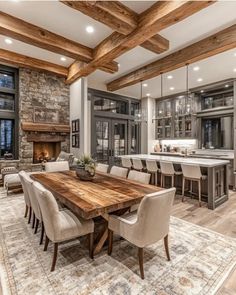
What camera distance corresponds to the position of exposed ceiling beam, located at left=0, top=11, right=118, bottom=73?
3436 mm

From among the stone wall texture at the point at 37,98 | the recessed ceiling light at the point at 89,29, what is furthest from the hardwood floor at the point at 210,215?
the stone wall texture at the point at 37,98

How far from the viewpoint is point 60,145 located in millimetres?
6613

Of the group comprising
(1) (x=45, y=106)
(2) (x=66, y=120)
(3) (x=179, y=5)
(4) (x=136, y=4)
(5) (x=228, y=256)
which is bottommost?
(5) (x=228, y=256)

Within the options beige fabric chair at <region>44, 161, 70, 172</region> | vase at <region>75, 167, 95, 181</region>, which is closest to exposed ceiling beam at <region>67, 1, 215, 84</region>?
vase at <region>75, 167, 95, 181</region>

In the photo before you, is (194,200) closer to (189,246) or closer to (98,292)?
(189,246)

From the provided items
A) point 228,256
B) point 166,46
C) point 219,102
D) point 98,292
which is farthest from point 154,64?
point 98,292

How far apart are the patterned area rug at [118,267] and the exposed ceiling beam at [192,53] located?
137 inches

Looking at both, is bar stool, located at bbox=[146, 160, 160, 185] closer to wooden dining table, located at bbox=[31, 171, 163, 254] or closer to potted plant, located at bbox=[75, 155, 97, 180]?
wooden dining table, located at bbox=[31, 171, 163, 254]

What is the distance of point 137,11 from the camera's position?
3115mm

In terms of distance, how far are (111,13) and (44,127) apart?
4.15 metres

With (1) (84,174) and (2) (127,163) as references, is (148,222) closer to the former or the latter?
(1) (84,174)

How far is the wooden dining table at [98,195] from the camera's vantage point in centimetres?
190

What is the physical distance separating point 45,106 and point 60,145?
4.62 ft

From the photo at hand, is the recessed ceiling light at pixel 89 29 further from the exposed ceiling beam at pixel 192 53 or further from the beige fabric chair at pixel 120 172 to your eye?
the beige fabric chair at pixel 120 172
